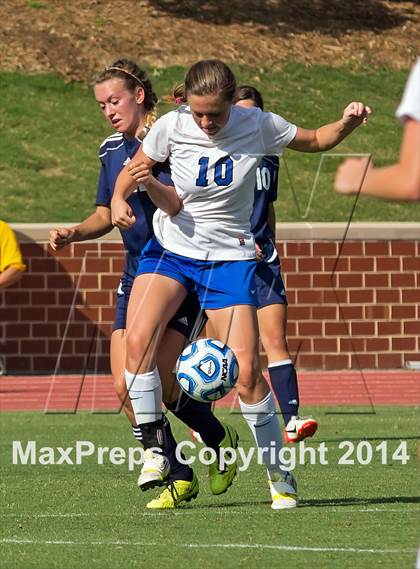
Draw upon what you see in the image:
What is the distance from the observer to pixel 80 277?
17.7 metres

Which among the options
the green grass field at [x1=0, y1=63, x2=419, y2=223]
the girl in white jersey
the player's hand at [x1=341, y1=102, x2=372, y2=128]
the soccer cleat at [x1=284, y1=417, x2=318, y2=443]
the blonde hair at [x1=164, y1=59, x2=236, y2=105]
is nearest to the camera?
the blonde hair at [x1=164, y1=59, x2=236, y2=105]

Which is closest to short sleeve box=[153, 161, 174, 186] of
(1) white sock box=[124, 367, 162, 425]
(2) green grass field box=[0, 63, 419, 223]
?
(1) white sock box=[124, 367, 162, 425]

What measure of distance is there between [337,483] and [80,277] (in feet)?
30.8

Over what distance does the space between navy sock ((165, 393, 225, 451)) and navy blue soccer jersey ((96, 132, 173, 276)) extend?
916 millimetres

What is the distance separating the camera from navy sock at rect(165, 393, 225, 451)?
795 centimetres

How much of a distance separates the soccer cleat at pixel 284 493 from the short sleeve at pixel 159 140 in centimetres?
173

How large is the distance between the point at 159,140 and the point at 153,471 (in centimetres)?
164

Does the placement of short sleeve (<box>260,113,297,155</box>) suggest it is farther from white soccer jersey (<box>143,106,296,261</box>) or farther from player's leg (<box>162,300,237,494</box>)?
player's leg (<box>162,300,237,494</box>)

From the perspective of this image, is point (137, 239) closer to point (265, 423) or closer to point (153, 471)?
point (265, 423)

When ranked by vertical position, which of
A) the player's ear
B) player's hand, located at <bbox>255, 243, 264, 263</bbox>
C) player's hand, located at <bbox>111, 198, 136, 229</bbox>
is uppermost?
the player's ear

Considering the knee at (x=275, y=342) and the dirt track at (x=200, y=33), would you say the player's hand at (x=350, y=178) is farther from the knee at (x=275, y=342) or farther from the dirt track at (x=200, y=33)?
the dirt track at (x=200, y=33)

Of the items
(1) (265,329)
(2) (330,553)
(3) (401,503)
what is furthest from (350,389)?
(2) (330,553)

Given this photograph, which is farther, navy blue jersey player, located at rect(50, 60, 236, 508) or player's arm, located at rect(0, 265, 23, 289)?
player's arm, located at rect(0, 265, 23, 289)

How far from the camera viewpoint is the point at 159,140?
754cm
